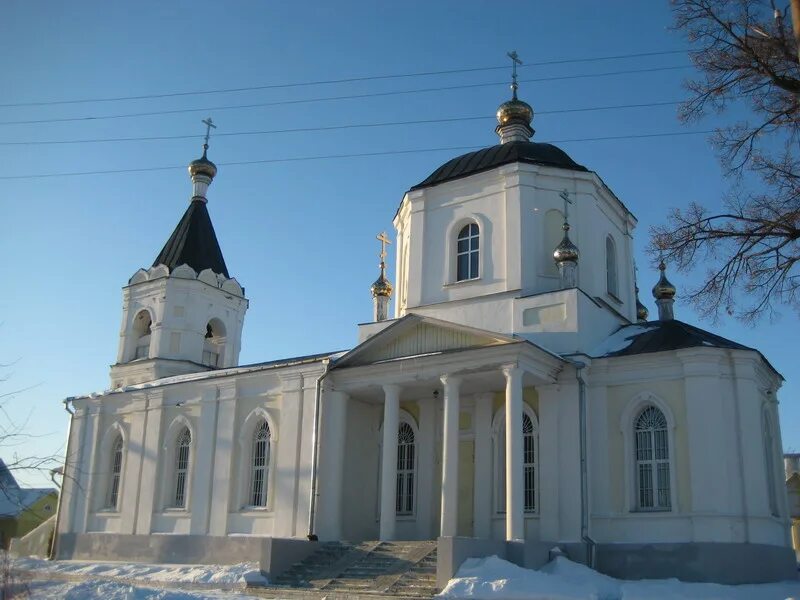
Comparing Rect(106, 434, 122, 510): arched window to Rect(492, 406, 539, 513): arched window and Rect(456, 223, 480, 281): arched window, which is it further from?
Rect(492, 406, 539, 513): arched window

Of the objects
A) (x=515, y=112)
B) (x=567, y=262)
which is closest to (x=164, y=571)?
(x=567, y=262)

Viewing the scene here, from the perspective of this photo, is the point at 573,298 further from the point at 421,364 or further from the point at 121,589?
the point at 121,589

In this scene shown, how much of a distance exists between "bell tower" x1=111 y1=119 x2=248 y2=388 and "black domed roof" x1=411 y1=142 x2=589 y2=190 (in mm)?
8976

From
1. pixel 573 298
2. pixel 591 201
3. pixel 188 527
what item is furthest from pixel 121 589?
pixel 591 201

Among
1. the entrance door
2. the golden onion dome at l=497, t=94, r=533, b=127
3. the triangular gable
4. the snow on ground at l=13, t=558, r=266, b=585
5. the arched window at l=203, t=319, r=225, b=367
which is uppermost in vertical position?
the golden onion dome at l=497, t=94, r=533, b=127

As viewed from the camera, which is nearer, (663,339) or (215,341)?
(663,339)

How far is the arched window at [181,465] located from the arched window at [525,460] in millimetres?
8418

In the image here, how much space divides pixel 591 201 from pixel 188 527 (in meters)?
12.3

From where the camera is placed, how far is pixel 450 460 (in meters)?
16.0

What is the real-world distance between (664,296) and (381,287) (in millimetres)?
6947

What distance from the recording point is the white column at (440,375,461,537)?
15.6m

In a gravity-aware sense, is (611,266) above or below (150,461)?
above

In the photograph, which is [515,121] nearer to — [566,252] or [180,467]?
[566,252]

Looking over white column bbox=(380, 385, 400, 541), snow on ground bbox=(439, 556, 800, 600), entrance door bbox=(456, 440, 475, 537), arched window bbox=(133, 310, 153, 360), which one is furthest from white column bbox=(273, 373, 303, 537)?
arched window bbox=(133, 310, 153, 360)
